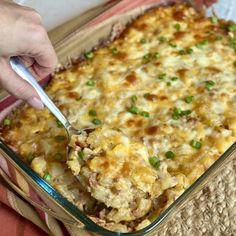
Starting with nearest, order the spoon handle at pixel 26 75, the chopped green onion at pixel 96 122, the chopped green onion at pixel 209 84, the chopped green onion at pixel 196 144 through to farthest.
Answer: the spoon handle at pixel 26 75
the chopped green onion at pixel 196 144
the chopped green onion at pixel 96 122
the chopped green onion at pixel 209 84

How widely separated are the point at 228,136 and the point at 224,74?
1.13 ft

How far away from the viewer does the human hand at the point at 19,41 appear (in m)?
1.60

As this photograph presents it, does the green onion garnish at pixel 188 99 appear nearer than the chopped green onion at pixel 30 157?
No

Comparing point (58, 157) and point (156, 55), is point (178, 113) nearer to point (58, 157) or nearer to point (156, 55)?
point (156, 55)

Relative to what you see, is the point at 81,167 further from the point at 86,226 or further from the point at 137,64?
the point at 137,64

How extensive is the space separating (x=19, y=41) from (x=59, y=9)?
3.37 ft

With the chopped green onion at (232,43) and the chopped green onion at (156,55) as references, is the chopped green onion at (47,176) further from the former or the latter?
the chopped green onion at (232,43)

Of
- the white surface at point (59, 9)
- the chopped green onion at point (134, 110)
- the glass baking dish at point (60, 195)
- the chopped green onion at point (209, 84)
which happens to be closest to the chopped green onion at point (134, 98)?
the chopped green onion at point (134, 110)

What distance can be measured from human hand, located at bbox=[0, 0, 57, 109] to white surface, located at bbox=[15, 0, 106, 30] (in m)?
0.87

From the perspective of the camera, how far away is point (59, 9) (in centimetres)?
263

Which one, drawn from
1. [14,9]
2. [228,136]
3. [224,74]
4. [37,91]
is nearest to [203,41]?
[224,74]

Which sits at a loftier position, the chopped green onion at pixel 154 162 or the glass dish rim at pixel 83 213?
the glass dish rim at pixel 83 213

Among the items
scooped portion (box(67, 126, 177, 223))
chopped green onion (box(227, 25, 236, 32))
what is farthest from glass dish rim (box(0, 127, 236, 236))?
chopped green onion (box(227, 25, 236, 32))

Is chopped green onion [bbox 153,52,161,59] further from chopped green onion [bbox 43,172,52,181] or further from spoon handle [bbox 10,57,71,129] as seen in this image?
chopped green onion [bbox 43,172,52,181]
